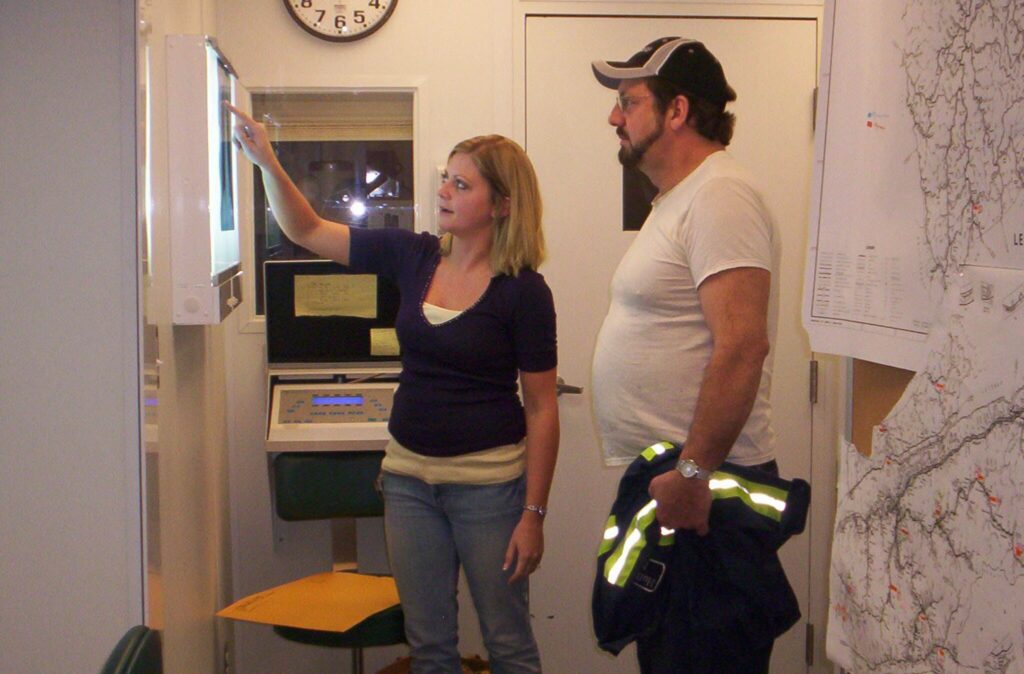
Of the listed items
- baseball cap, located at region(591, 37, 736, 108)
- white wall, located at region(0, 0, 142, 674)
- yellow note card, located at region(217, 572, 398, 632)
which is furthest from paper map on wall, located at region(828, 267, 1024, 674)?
yellow note card, located at region(217, 572, 398, 632)

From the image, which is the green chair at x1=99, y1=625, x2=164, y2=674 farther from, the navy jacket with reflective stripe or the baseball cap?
the baseball cap

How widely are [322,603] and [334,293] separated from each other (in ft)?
2.78

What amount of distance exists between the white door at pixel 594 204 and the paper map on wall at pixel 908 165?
1.65 m

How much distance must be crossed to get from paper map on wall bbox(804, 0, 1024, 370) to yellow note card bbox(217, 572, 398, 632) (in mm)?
1398

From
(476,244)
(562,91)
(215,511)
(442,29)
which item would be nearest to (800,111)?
(562,91)

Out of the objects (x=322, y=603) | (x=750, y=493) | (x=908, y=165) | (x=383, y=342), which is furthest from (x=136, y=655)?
(x=383, y=342)

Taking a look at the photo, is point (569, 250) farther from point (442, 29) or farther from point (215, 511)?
point (215, 511)

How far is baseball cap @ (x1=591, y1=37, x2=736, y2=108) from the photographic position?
1866 millimetres

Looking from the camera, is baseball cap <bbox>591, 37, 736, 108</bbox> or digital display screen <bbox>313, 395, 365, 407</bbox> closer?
baseball cap <bbox>591, 37, 736, 108</bbox>

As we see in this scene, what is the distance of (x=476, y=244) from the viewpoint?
2.14 meters

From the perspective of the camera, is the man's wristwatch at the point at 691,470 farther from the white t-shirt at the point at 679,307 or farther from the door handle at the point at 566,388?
the door handle at the point at 566,388

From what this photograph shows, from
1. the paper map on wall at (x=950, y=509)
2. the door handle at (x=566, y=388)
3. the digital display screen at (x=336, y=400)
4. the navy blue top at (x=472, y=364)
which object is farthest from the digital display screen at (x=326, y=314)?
the paper map on wall at (x=950, y=509)

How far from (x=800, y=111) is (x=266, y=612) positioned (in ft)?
6.87

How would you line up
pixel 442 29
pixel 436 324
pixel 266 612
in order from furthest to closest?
1. pixel 442 29
2. pixel 266 612
3. pixel 436 324
